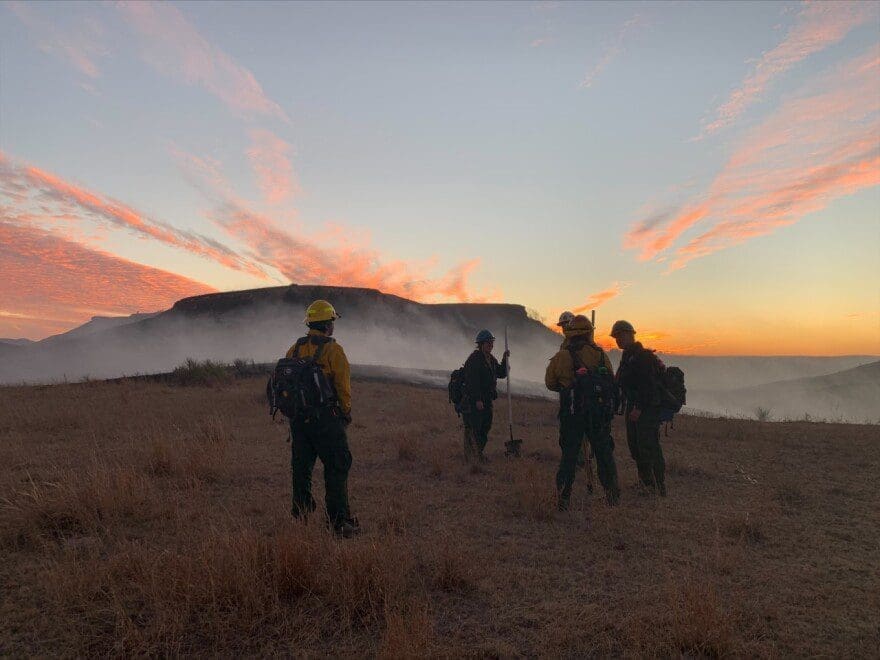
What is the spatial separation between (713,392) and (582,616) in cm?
8300

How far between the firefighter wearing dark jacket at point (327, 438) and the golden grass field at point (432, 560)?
1.33ft

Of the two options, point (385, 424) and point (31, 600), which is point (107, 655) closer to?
point (31, 600)

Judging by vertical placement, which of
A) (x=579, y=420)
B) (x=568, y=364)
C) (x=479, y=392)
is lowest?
(x=579, y=420)

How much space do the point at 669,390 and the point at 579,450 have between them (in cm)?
183

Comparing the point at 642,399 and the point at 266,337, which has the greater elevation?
the point at 266,337

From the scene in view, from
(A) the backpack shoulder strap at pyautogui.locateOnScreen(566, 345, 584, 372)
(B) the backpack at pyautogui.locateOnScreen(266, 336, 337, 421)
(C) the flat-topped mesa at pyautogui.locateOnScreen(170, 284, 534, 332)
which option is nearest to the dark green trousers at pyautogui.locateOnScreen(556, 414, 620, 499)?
(A) the backpack shoulder strap at pyautogui.locateOnScreen(566, 345, 584, 372)

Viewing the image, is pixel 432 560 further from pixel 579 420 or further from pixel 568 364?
pixel 568 364

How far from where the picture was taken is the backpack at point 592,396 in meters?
6.07

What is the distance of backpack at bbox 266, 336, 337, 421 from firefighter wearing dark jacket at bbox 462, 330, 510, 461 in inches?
152

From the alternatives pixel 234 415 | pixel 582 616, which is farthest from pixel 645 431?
pixel 234 415

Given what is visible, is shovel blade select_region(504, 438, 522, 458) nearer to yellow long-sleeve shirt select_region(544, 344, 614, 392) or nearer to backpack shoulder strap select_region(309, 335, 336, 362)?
yellow long-sleeve shirt select_region(544, 344, 614, 392)

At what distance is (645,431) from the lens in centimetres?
683

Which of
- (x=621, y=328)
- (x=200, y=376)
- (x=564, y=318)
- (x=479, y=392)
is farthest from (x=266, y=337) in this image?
→ (x=621, y=328)

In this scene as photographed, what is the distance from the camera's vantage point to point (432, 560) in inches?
172
